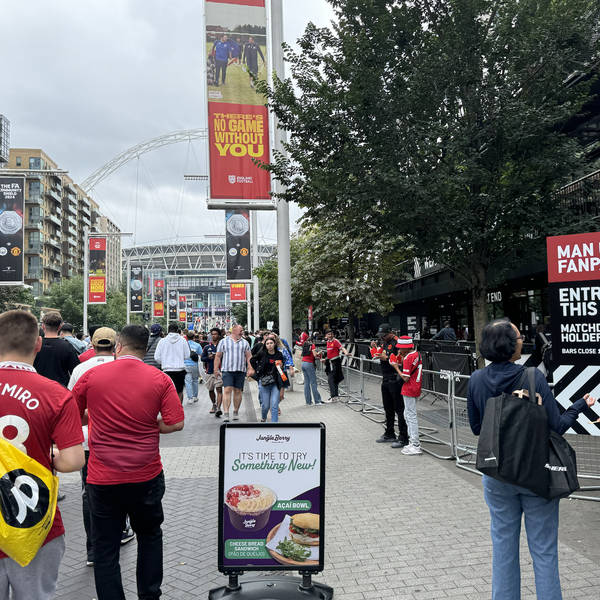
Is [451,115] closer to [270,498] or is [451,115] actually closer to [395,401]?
[395,401]

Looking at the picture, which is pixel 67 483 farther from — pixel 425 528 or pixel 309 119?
pixel 309 119

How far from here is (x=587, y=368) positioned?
5.73 metres

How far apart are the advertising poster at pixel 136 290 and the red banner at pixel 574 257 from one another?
3733cm

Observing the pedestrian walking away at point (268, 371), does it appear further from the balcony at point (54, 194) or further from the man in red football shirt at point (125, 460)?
the balcony at point (54, 194)

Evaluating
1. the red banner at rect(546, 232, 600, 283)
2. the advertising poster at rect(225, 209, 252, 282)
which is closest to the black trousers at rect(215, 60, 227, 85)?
the advertising poster at rect(225, 209, 252, 282)

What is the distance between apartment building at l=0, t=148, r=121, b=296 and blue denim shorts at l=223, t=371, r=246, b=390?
7635 centimetres

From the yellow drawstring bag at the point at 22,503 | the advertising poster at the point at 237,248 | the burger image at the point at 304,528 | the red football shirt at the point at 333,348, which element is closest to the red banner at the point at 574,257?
the burger image at the point at 304,528

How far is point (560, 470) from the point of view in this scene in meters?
3.04

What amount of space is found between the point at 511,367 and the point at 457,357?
9.50 meters

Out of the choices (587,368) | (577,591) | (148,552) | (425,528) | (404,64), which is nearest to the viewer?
(148,552)

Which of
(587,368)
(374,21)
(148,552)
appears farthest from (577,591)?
(374,21)

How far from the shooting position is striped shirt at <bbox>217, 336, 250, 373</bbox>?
1095 cm

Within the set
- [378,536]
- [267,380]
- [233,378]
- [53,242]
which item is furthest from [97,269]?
[53,242]

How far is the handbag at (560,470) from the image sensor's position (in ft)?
9.88
